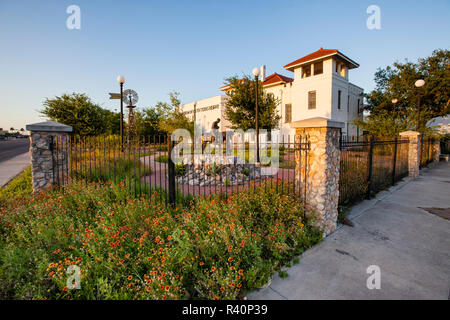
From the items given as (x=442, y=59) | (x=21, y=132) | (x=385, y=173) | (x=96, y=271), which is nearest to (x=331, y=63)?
(x=442, y=59)

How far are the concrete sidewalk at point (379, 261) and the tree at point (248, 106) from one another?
40.2 ft

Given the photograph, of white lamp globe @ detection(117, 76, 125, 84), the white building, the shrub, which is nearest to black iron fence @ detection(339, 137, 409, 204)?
the shrub

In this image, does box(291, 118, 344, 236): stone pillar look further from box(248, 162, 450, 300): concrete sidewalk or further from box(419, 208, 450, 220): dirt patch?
box(419, 208, 450, 220): dirt patch

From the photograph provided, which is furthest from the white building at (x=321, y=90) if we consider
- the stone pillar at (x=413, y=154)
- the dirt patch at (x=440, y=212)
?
the dirt patch at (x=440, y=212)

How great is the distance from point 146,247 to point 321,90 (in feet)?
68.3

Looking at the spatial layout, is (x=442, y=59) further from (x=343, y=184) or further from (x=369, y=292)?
(x=369, y=292)

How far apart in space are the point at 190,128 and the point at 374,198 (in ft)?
68.6

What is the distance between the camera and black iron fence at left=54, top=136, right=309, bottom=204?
4629mm

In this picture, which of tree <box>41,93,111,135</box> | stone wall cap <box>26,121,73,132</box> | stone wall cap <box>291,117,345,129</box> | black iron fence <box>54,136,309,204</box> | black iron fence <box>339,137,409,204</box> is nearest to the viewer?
stone wall cap <box>291,117,345,129</box>

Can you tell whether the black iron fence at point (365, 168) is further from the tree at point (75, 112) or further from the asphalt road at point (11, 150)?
the asphalt road at point (11, 150)

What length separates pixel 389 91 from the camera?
22.1m

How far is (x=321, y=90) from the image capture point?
773 inches

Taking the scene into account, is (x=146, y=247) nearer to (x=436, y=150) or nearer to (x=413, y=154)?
(x=413, y=154)

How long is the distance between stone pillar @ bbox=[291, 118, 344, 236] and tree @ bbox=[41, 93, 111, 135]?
546 inches
